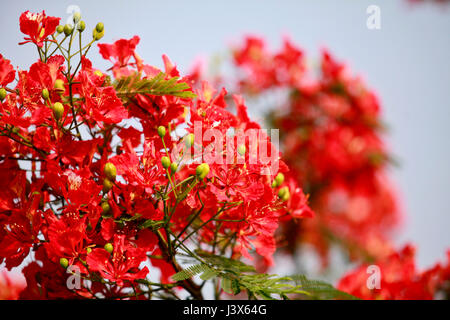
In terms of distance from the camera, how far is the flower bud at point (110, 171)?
792mm

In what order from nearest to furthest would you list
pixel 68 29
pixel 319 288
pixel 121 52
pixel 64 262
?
pixel 64 262
pixel 68 29
pixel 121 52
pixel 319 288

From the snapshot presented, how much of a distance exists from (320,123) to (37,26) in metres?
2.64

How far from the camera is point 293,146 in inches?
125

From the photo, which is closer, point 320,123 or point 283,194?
point 283,194

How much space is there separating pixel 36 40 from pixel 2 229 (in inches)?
15.6

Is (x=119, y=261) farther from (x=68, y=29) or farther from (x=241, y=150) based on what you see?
(x=68, y=29)

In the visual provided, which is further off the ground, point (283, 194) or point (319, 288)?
point (283, 194)

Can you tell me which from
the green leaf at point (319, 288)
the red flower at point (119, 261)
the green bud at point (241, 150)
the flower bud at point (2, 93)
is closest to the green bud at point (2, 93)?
the flower bud at point (2, 93)

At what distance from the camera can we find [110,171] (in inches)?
31.3

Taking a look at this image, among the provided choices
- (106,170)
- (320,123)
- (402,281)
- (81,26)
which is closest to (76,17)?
(81,26)

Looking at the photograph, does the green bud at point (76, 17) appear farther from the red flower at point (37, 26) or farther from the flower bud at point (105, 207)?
the flower bud at point (105, 207)

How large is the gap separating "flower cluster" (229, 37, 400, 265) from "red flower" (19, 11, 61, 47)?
2.22m
